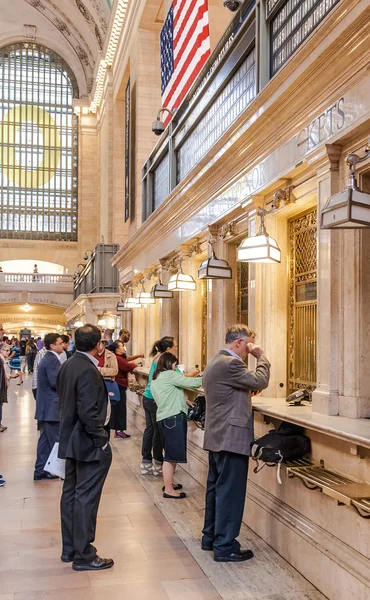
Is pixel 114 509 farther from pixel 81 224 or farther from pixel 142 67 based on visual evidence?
pixel 81 224

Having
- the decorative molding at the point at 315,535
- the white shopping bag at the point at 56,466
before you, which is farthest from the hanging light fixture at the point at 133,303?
the white shopping bag at the point at 56,466

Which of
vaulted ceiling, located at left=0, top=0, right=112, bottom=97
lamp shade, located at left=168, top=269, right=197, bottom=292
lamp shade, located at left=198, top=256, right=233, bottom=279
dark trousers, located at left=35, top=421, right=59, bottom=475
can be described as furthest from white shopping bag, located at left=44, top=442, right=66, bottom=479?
vaulted ceiling, located at left=0, top=0, right=112, bottom=97

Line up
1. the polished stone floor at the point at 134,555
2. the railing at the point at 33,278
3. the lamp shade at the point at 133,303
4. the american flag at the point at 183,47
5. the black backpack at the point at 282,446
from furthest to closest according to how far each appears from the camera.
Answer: the railing at the point at 33,278
the lamp shade at the point at 133,303
the american flag at the point at 183,47
the black backpack at the point at 282,446
the polished stone floor at the point at 134,555

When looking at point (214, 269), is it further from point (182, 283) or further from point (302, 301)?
point (182, 283)

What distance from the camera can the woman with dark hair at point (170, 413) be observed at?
6.34 meters

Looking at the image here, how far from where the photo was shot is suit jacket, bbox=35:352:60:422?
7160 millimetres

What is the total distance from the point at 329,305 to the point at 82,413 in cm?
173

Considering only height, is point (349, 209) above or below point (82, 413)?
above

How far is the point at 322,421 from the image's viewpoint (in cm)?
407

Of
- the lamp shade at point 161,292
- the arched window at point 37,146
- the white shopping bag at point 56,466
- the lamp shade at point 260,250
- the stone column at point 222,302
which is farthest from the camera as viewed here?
the arched window at point 37,146

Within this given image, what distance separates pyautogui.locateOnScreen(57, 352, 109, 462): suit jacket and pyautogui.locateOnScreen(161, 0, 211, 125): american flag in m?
6.12

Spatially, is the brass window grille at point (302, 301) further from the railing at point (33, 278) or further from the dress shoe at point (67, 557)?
the railing at point (33, 278)

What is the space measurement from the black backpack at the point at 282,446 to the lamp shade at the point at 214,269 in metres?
2.14

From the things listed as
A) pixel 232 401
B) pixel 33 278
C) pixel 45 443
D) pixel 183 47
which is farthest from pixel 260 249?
pixel 33 278
